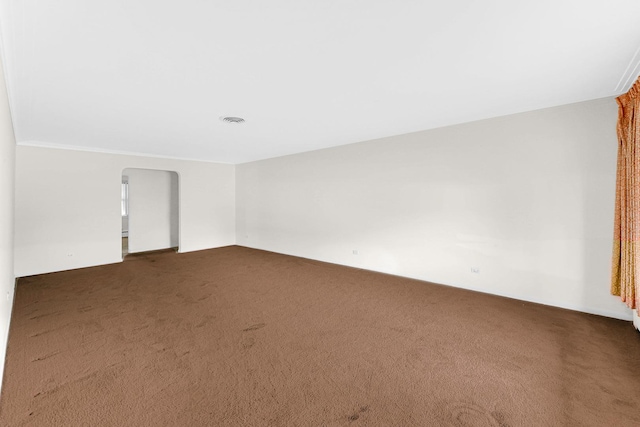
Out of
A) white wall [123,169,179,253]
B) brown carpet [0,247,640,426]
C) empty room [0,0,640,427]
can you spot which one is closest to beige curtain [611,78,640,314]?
empty room [0,0,640,427]

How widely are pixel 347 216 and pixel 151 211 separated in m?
5.25

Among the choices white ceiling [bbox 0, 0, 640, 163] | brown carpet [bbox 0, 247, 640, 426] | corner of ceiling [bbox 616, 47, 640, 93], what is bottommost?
brown carpet [bbox 0, 247, 640, 426]

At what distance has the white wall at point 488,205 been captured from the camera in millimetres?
3082

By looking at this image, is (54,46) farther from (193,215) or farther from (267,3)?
(193,215)

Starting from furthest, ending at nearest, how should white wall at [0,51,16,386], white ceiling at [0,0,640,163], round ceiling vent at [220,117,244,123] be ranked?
round ceiling vent at [220,117,244,123] < white wall at [0,51,16,386] < white ceiling at [0,0,640,163]

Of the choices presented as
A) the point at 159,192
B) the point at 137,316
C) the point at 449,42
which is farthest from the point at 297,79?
the point at 159,192

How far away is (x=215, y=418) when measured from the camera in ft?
5.26

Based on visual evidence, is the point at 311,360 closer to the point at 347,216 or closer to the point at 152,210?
the point at 347,216

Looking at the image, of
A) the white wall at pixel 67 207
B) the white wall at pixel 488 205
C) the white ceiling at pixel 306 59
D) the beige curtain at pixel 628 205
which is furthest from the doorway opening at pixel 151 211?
the beige curtain at pixel 628 205

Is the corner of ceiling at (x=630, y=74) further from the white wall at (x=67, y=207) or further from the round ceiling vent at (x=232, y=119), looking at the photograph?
the white wall at (x=67, y=207)

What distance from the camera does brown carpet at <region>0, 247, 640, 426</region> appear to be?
1659mm

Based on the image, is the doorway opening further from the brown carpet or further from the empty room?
the brown carpet

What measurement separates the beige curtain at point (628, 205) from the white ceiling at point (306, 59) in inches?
12.5

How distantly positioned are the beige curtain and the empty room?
3 centimetres
